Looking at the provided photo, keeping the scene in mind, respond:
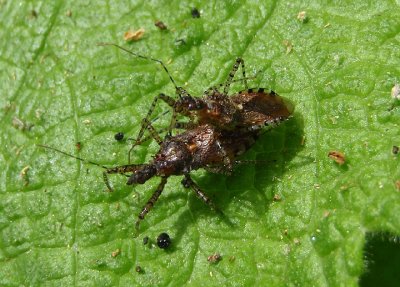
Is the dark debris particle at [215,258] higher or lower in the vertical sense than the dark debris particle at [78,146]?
lower

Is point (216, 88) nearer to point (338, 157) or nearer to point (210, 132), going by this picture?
point (210, 132)

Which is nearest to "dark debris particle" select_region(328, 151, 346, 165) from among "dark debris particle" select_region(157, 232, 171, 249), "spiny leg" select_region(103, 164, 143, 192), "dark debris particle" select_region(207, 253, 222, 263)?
"dark debris particle" select_region(207, 253, 222, 263)

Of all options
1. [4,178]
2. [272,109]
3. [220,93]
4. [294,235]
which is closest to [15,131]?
[4,178]

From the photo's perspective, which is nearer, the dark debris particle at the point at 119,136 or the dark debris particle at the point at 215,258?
the dark debris particle at the point at 215,258

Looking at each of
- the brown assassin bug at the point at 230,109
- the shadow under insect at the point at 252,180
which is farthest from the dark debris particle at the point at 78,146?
the shadow under insect at the point at 252,180

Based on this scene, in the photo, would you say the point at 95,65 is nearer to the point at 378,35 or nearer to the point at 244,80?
the point at 244,80

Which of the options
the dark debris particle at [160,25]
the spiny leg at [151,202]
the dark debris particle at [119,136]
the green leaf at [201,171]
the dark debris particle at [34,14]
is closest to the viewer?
the green leaf at [201,171]

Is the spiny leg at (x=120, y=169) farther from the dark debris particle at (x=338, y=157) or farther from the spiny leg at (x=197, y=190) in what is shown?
the dark debris particle at (x=338, y=157)
